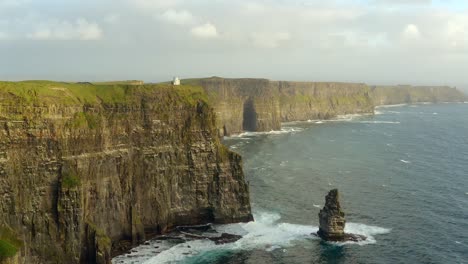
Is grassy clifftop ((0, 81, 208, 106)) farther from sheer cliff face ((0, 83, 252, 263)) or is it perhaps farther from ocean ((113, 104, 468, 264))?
ocean ((113, 104, 468, 264))

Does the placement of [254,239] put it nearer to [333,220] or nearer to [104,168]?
[333,220]

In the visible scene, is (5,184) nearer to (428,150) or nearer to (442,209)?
(442,209)

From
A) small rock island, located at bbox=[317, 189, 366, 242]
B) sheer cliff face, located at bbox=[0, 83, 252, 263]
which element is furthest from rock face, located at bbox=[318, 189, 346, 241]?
sheer cliff face, located at bbox=[0, 83, 252, 263]

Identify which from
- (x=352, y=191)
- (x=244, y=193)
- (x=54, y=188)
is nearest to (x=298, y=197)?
(x=352, y=191)

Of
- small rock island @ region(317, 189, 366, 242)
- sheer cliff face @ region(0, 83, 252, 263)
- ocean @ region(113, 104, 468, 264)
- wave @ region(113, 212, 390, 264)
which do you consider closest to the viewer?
sheer cliff face @ region(0, 83, 252, 263)

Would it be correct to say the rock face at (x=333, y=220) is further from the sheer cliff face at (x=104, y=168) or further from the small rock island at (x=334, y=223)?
the sheer cliff face at (x=104, y=168)
